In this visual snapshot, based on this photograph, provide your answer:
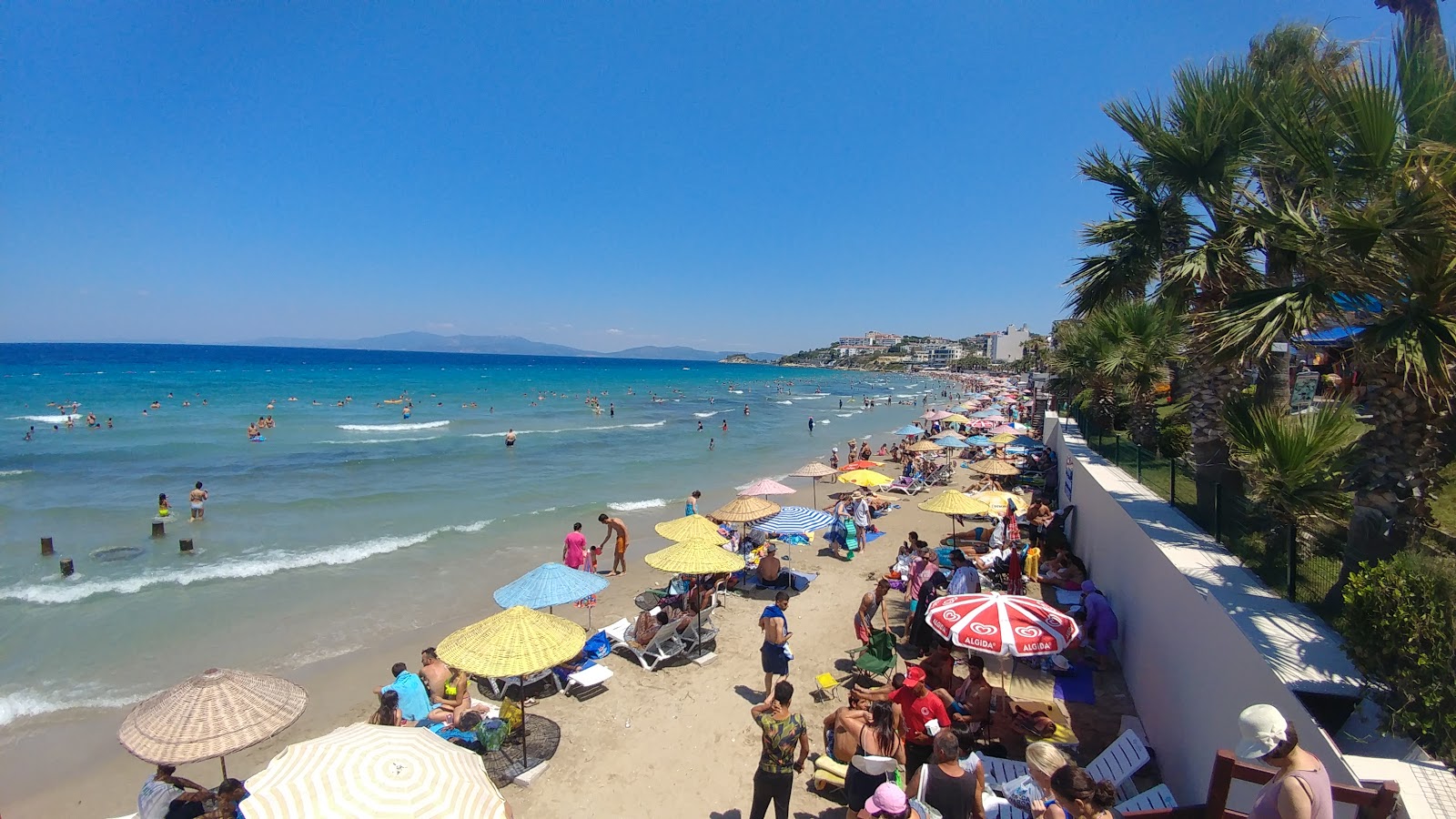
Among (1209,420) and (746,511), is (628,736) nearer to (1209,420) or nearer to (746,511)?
(746,511)

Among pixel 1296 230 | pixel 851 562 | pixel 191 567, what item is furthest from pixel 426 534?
pixel 1296 230

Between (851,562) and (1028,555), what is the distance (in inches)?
141

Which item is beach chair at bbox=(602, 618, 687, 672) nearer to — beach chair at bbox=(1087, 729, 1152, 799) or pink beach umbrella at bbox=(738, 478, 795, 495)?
beach chair at bbox=(1087, 729, 1152, 799)

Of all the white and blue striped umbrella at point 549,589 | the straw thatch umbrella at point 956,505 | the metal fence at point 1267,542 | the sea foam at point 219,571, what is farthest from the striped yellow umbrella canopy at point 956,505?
the sea foam at point 219,571

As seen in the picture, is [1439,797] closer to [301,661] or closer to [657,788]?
[657,788]

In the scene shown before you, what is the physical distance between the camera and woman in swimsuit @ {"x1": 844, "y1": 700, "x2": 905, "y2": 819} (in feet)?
16.6

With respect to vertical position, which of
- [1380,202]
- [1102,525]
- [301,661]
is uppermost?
[1380,202]

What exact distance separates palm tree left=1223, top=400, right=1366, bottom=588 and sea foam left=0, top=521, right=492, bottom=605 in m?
15.5

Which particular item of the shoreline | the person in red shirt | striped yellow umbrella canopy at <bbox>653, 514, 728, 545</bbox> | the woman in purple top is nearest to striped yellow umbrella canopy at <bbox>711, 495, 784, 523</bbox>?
striped yellow umbrella canopy at <bbox>653, 514, 728, 545</bbox>

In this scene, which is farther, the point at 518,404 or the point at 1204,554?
the point at 518,404

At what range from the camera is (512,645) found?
645cm

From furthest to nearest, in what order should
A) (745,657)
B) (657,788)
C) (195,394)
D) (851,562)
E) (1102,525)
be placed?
1. (195,394)
2. (851,562)
3. (1102,525)
4. (745,657)
5. (657,788)

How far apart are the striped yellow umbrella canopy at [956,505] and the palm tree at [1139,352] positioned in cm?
469

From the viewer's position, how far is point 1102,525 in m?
9.91
